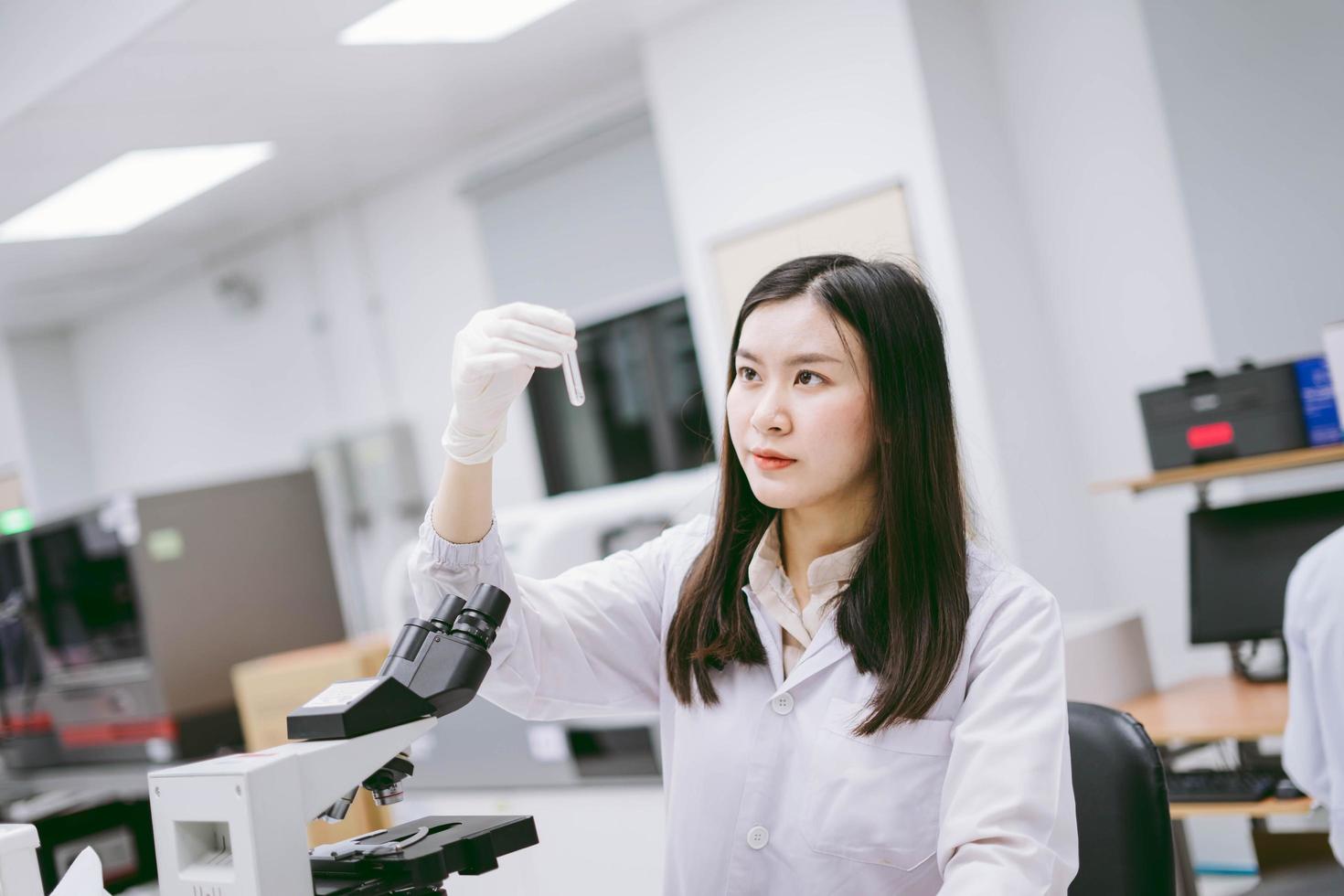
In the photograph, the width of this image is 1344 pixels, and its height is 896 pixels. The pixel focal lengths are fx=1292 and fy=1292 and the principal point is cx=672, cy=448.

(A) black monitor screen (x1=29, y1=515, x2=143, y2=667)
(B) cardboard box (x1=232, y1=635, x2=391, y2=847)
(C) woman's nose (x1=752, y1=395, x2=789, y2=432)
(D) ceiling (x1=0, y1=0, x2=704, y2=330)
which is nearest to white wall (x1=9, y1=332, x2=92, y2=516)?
(D) ceiling (x1=0, y1=0, x2=704, y2=330)

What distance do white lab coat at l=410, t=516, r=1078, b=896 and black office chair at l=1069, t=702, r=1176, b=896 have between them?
0.07m

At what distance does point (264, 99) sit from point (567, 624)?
8.86 feet

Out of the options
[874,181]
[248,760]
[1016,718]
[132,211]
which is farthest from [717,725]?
[132,211]

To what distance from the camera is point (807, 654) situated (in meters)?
1.42

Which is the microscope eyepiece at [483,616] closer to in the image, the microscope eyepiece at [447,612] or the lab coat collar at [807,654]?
the microscope eyepiece at [447,612]

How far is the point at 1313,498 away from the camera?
2891 mm

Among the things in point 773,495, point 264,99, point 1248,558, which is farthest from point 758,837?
point 264,99

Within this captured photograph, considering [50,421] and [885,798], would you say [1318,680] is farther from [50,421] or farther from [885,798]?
[50,421]

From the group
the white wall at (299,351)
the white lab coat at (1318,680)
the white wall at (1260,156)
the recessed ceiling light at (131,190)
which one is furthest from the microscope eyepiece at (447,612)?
the white wall at (299,351)

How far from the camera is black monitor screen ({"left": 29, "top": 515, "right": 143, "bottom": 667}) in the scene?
4031 mm

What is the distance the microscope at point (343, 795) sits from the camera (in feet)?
3.69

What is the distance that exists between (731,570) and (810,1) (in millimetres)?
2535

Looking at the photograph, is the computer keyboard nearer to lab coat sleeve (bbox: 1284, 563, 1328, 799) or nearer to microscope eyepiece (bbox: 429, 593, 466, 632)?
lab coat sleeve (bbox: 1284, 563, 1328, 799)

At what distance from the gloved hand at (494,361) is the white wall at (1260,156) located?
248 cm
